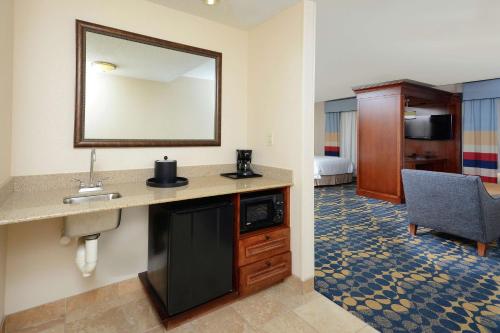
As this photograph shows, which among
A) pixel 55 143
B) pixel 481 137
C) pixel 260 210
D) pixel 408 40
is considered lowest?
pixel 260 210

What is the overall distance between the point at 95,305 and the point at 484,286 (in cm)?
302

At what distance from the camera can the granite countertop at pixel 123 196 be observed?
1.25 metres

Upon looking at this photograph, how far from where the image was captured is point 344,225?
3711 millimetres

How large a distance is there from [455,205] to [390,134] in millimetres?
2524

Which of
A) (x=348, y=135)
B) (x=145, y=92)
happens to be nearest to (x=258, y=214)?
(x=145, y=92)

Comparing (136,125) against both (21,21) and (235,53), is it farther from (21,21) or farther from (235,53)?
(235,53)

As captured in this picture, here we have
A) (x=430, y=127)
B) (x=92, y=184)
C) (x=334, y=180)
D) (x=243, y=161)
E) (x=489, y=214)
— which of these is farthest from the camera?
(x=334, y=180)

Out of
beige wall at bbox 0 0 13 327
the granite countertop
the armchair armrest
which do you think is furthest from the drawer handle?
the armchair armrest

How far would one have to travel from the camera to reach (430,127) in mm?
6055

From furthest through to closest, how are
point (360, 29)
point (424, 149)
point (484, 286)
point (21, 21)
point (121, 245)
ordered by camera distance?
point (424, 149) < point (360, 29) < point (484, 286) < point (121, 245) < point (21, 21)

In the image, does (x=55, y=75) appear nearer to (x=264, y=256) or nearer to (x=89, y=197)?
(x=89, y=197)

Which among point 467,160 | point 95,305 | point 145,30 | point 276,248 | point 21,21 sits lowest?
point 95,305

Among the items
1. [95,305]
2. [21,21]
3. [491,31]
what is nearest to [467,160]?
[491,31]

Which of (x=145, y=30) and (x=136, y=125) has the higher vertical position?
(x=145, y=30)
